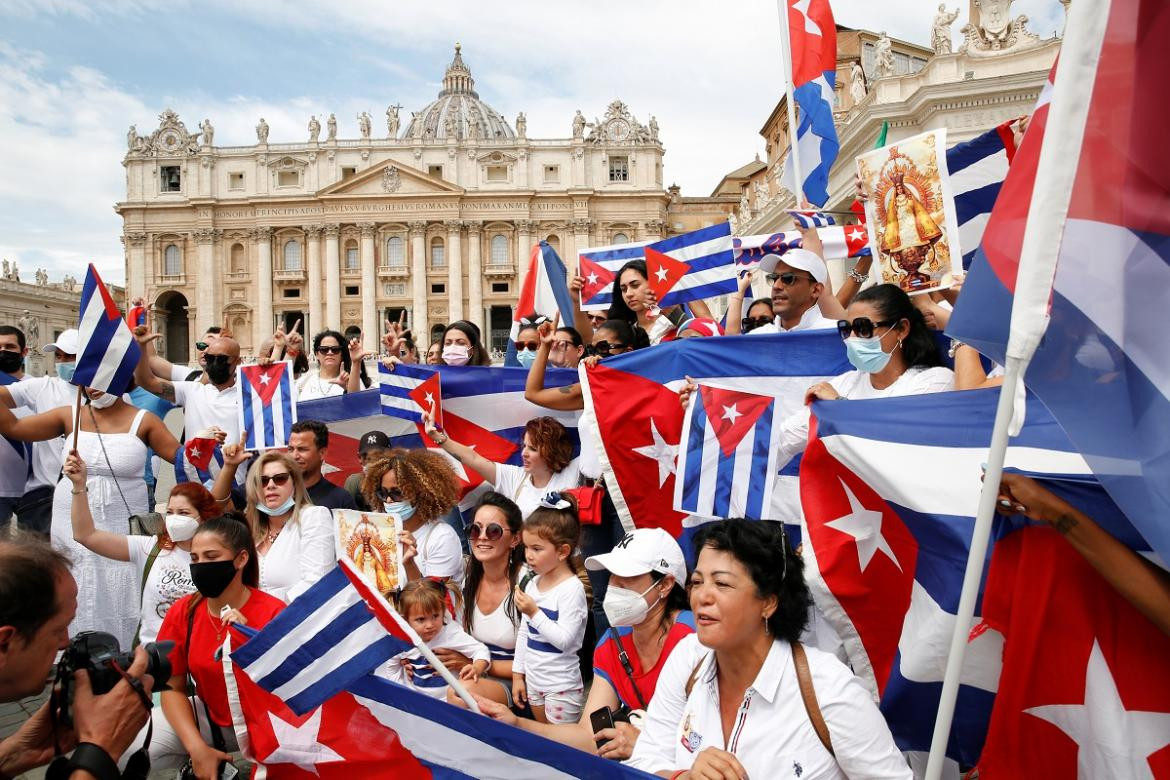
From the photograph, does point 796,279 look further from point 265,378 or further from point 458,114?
point 458,114

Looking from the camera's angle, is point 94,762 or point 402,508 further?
point 402,508

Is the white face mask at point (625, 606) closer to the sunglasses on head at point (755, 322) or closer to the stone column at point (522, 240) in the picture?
the sunglasses on head at point (755, 322)

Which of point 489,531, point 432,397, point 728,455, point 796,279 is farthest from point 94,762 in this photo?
point 432,397

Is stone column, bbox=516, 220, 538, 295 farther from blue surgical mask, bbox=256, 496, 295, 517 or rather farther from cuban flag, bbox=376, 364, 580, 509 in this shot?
blue surgical mask, bbox=256, 496, 295, 517

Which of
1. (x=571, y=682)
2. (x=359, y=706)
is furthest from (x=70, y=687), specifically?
(x=571, y=682)

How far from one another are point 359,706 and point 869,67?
3877cm

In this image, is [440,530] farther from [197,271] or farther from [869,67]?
[197,271]

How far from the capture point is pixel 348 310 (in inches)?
2293

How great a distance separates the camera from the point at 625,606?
296cm

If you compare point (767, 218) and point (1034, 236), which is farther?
point (767, 218)

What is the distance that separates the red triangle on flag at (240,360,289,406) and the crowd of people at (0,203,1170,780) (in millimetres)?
167

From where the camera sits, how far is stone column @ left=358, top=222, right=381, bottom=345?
57.1 metres

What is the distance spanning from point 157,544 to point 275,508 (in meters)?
0.56

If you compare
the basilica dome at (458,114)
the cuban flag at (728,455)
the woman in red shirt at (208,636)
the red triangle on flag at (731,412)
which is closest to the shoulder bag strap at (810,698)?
the cuban flag at (728,455)
